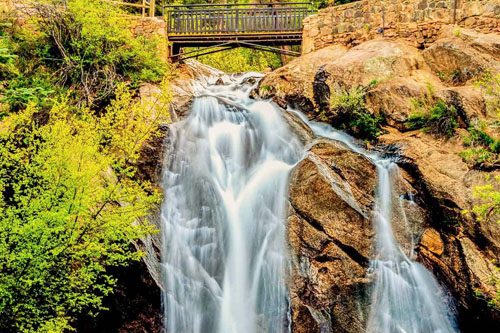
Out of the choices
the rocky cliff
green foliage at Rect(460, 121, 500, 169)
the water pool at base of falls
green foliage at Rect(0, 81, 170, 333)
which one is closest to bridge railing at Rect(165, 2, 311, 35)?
the rocky cliff

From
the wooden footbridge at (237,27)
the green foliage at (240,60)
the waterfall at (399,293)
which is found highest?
the wooden footbridge at (237,27)

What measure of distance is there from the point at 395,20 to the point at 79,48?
10472 millimetres

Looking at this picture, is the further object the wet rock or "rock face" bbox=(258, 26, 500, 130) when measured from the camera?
"rock face" bbox=(258, 26, 500, 130)

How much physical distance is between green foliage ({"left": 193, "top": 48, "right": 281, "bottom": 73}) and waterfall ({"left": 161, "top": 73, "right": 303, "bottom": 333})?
40.5 feet

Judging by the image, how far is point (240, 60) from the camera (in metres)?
25.2

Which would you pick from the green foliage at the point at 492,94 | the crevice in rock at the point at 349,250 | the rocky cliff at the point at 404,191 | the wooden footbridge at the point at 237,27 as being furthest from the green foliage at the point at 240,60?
the crevice in rock at the point at 349,250

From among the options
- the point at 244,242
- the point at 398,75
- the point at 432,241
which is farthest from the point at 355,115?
the point at 244,242

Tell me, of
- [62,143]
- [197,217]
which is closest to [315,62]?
[197,217]

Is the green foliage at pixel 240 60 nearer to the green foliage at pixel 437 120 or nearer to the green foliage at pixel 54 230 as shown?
the green foliage at pixel 437 120

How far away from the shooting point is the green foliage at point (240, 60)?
2509 cm

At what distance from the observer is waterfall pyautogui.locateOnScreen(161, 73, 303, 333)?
9.80m

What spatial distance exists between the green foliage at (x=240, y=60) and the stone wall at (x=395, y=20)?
8.75 metres

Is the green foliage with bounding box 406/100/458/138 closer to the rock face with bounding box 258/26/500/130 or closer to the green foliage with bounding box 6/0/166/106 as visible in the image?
the rock face with bounding box 258/26/500/130

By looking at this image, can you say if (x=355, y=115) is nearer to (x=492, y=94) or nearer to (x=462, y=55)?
(x=492, y=94)
